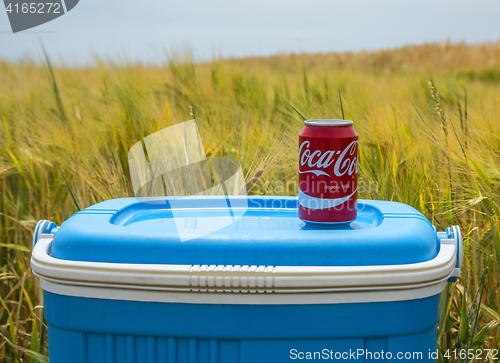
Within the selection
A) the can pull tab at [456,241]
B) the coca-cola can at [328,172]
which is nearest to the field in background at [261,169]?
the can pull tab at [456,241]

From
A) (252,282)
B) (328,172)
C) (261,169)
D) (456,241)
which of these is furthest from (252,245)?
(261,169)

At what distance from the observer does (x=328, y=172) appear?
3.18 feet

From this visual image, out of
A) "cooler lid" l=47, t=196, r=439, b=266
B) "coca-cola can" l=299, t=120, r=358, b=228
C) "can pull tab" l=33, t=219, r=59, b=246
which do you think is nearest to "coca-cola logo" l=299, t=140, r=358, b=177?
"coca-cola can" l=299, t=120, r=358, b=228

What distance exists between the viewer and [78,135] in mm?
2119

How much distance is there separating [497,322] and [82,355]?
3.59 ft

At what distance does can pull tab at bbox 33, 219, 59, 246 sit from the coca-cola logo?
0.63 meters

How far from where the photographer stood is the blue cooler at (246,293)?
896 mm

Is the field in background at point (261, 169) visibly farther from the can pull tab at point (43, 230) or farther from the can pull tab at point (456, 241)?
the can pull tab at point (43, 230)

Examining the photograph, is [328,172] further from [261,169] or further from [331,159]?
[261,169]

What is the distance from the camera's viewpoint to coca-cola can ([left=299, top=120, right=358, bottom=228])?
0.96 metres

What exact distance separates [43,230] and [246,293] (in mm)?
542

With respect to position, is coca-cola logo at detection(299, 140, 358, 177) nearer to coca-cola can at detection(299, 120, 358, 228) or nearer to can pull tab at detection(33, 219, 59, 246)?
coca-cola can at detection(299, 120, 358, 228)

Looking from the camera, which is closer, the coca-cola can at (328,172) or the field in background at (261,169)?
the coca-cola can at (328,172)

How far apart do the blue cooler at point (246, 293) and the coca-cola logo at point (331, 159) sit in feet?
0.43
